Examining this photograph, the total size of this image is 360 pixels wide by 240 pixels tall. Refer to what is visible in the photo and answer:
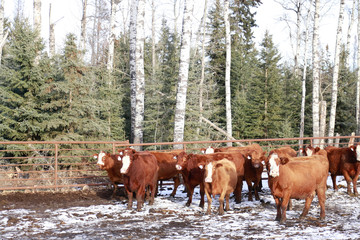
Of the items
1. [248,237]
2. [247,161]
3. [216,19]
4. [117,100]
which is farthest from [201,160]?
[216,19]

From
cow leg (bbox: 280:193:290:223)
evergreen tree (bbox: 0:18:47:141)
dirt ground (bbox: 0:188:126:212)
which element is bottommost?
dirt ground (bbox: 0:188:126:212)

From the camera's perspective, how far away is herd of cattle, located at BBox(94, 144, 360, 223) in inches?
285

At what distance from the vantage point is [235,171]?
336 inches

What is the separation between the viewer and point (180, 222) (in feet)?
24.1

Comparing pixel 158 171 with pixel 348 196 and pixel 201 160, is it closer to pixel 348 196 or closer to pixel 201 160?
pixel 201 160

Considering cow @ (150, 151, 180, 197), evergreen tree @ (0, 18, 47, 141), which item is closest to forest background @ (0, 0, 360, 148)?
evergreen tree @ (0, 18, 47, 141)

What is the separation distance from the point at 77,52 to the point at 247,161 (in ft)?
25.9

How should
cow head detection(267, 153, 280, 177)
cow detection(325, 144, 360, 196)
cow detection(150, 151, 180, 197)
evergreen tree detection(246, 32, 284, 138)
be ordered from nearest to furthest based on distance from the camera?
1. cow head detection(267, 153, 280, 177)
2. cow detection(325, 144, 360, 196)
3. cow detection(150, 151, 180, 197)
4. evergreen tree detection(246, 32, 284, 138)

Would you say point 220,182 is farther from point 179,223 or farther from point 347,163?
point 347,163

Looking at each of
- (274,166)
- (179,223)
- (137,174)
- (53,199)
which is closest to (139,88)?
(53,199)

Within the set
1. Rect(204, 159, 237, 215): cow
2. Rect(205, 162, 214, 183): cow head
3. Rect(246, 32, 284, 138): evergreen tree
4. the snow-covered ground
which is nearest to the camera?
the snow-covered ground

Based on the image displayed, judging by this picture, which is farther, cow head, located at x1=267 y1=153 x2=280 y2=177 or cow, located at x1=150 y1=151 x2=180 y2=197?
cow, located at x1=150 y1=151 x2=180 y2=197

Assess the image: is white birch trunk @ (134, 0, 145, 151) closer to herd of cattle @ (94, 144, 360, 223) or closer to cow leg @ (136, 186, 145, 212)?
herd of cattle @ (94, 144, 360, 223)

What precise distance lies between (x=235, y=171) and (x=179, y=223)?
2034 mm
